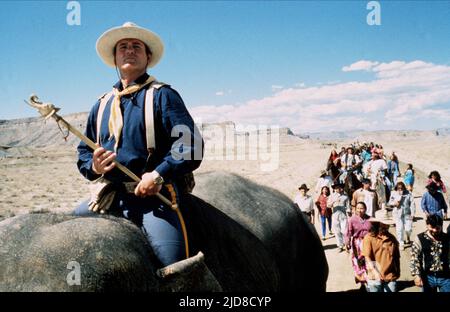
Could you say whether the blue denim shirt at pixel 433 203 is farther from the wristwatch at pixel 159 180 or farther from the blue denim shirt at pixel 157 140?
the wristwatch at pixel 159 180

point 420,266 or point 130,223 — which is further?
point 420,266

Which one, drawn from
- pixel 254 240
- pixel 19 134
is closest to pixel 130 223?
pixel 254 240

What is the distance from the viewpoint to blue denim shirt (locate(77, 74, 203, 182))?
2.42 metres

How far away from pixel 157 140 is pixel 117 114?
1.07ft

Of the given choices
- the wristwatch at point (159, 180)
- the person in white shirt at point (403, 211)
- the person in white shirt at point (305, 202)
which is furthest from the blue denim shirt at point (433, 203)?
the wristwatch at point (159, 180)

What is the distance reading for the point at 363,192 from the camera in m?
10.2

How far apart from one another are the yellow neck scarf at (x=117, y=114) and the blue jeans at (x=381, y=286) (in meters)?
4.98

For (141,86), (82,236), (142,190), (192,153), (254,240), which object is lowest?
(254,240)

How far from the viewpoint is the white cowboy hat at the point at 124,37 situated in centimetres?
264

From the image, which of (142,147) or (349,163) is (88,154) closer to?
(142,147)

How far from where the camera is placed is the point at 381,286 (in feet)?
19.4

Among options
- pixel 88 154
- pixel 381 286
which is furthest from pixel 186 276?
pixel 381 286

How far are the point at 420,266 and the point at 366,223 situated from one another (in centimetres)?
155
